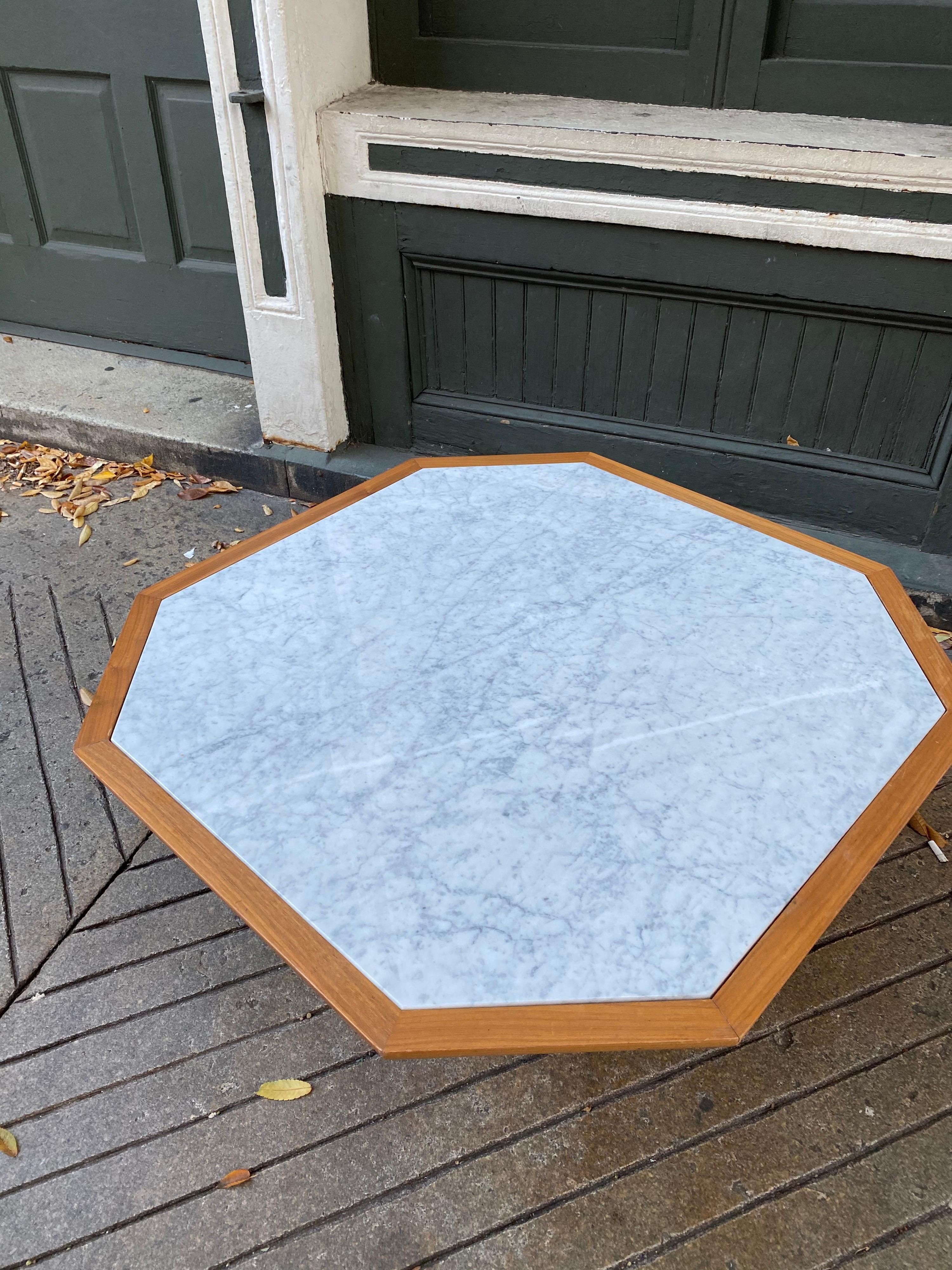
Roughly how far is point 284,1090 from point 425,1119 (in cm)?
29

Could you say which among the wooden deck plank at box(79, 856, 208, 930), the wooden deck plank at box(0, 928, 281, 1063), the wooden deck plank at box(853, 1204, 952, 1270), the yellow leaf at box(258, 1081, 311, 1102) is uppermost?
the wooden deck plank at box(853, 1204, 952, 1270)

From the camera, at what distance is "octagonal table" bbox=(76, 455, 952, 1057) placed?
45.9 inches

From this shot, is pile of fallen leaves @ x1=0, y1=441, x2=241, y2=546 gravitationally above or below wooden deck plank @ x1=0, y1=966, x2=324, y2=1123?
below

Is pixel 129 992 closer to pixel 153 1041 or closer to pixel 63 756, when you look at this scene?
pixel 153 1041

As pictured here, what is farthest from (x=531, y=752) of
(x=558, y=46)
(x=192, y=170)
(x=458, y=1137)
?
(x=192, y=170)

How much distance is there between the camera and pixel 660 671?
1619 millimetres

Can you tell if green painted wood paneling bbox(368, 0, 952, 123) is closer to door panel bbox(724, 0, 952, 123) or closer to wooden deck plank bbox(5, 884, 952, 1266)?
door panel bbox(724, 0, 952, 123)

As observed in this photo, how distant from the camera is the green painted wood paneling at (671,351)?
106 inches

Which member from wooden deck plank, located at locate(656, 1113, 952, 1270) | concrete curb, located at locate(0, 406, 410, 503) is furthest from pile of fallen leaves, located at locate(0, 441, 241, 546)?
wooden deck plank, located at locate(656, 1113, 952, 1270)

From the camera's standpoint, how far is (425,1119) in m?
1.75

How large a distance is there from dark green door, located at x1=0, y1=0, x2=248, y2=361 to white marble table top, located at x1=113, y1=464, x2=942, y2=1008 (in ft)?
8.00

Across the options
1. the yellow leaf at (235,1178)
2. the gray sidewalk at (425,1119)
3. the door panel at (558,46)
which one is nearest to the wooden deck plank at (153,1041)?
the gray sidewalk at (425,1119)

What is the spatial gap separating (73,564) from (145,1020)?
195 centimetres

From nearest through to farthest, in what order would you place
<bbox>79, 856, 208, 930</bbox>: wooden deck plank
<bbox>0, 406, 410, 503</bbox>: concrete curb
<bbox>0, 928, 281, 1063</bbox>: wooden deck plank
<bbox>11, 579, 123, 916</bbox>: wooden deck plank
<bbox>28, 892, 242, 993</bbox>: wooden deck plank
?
<bbox>0, 928, 281, 1063</bbox>: wooden deck plank
<bbox>28, 892, 242, 993</bbox>: wooden deck plank
<bbox>79, 856, 208, 930</bbox>: wooden deck plank
<bbox>11, 579, 123, 916</bbox>: wooden deck plank
<bbox>0, 406, 410, 503</bbox>: concrete curb
